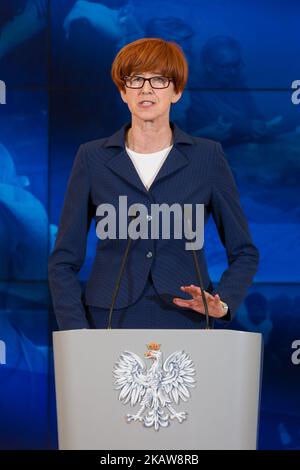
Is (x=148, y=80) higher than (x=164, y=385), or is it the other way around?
(x=148, y=80)

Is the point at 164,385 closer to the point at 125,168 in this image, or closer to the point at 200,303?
the point at 200,303

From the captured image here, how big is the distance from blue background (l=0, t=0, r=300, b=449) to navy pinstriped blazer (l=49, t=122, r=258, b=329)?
1189 mm

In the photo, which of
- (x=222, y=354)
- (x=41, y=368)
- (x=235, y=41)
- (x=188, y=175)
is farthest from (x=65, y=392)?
(x=235, y=41)

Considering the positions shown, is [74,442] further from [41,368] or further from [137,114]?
[41,368]

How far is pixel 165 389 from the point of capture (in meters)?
2.45

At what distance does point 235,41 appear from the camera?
4113 millimetres

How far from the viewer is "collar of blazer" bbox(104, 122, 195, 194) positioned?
2885 mm

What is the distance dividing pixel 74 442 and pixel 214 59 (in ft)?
6.65

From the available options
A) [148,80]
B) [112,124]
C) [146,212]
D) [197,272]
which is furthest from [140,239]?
[112,124]

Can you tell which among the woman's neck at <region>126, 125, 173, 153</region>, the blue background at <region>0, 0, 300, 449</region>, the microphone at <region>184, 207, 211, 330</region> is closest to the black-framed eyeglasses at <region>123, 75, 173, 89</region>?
the woman's neck at <region>126, 125, 173, 153</region>

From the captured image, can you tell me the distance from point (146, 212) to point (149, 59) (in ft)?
1.30

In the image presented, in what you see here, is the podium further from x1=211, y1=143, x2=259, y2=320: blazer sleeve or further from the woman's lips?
the woman's lips

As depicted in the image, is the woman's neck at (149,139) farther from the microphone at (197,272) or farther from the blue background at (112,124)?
the blue background at (112,124)
